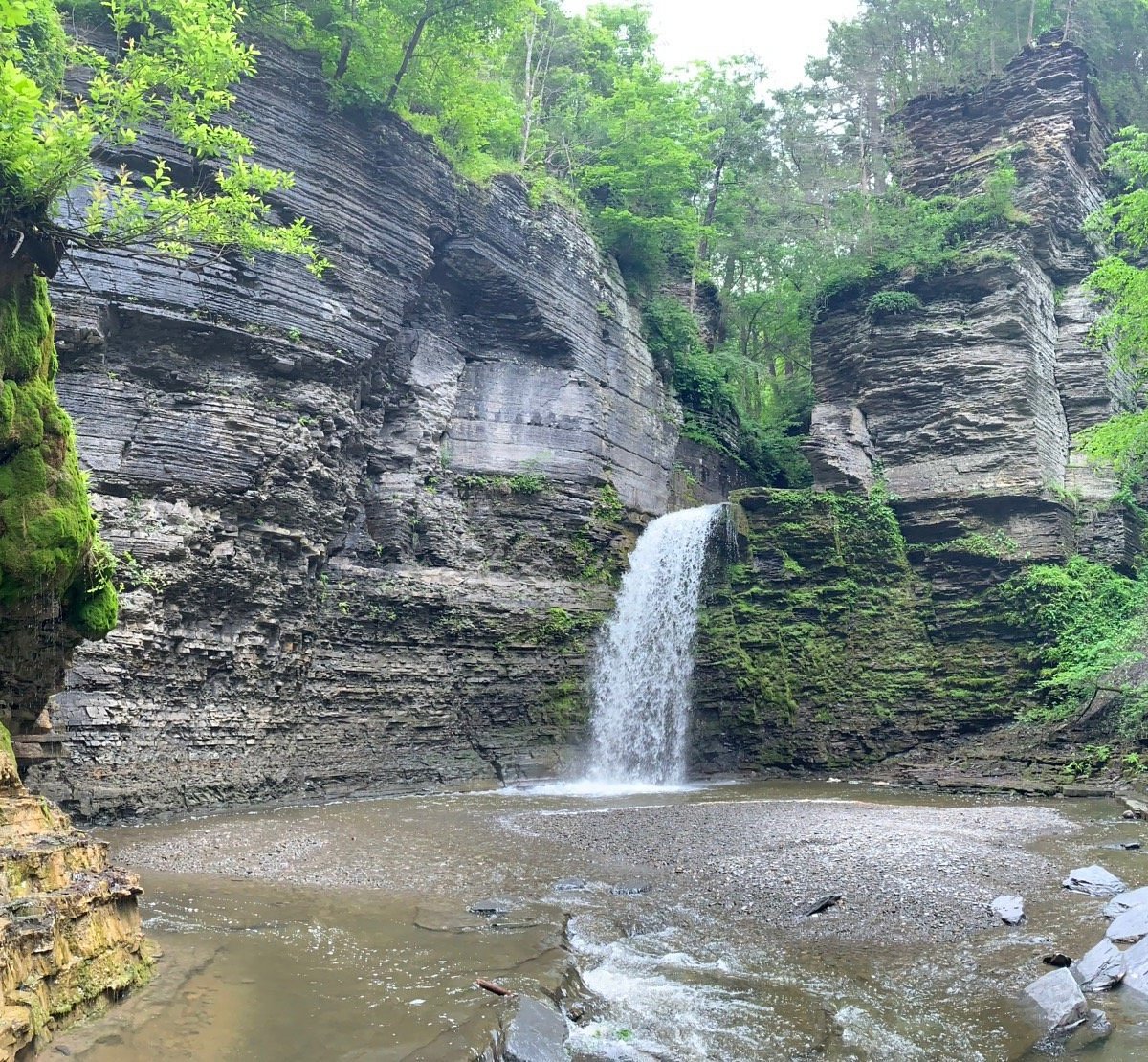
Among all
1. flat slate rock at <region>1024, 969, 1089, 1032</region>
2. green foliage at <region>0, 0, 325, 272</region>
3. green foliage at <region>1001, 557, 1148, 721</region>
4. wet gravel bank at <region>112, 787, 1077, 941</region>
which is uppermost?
green foliage at <region>0, 0, 325, 272</region>

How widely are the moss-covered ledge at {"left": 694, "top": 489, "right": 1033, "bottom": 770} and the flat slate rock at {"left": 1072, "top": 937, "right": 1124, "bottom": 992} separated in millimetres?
13035

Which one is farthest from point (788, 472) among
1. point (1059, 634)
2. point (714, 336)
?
point (1059, 634)

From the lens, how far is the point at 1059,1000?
519 cm

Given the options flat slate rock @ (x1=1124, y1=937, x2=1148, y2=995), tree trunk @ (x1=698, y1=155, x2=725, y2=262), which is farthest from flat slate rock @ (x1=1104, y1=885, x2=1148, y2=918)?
tree trunk @ (x1=698, y1=155, x2=725, y2=262)

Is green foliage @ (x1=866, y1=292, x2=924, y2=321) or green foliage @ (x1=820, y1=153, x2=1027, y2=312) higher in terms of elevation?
green foliage @ (x1=820, y1=153, x2=1027, y2=312)

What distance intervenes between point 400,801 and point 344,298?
380 inches

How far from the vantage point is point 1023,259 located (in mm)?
23328

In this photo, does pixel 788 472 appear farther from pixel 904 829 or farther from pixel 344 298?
pixel 904 829

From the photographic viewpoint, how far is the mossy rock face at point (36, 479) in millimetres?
6867

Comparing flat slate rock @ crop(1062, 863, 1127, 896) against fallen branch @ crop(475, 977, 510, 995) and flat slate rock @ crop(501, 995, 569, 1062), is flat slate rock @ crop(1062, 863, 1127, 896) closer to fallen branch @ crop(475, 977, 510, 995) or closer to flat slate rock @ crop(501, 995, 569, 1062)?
flat slate rock @ crop(501, 995, 569, 1062)

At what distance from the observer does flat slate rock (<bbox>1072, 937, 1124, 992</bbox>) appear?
544 centimetres

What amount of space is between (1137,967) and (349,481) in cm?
1496

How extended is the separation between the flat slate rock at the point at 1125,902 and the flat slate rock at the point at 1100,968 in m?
1.09

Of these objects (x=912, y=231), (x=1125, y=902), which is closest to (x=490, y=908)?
(x=1125, y=902)
